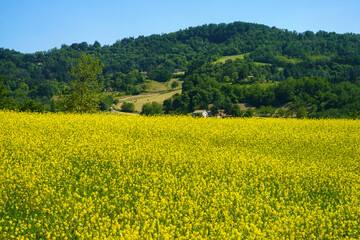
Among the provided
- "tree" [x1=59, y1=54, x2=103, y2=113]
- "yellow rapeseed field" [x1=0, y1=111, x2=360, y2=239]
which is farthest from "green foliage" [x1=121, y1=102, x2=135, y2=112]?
"yellow rapeseed field" [x1=0, y1=111, x2=360, y2=239]

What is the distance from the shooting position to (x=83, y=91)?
98.8 feet

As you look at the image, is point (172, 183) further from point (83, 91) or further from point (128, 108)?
point (128, 108)

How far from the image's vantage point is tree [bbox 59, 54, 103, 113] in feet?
98.3

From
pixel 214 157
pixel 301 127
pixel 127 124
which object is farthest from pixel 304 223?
pixel 301 127

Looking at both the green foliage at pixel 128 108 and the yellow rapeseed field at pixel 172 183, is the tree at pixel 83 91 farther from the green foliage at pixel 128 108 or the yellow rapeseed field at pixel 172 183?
the green foliage at pixel 128 108

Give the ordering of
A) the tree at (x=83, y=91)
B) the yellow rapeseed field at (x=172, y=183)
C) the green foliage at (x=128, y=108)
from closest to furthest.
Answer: the yellow rapeseed field at (x=172, y=183) < the tree at (x=83, y=91) < the green foliage at (x=128, y=108)

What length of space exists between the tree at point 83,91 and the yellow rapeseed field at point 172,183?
Result: 430 inches

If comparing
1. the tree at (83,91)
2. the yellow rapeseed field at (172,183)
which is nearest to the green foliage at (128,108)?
the tree at (83,91)

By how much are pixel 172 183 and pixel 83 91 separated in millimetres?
22217

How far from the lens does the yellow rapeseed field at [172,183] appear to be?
25.5 feet

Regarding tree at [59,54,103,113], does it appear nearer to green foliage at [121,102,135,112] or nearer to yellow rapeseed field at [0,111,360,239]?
yellow rapeseed field at [0,111,360,239]

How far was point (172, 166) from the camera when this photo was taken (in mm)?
12078

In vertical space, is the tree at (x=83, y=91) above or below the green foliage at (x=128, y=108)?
above

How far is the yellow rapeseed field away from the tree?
10931 mm
